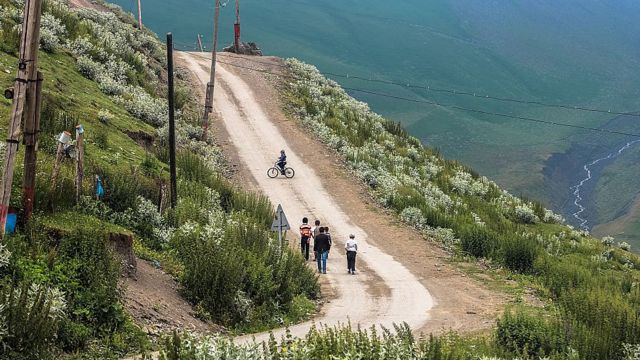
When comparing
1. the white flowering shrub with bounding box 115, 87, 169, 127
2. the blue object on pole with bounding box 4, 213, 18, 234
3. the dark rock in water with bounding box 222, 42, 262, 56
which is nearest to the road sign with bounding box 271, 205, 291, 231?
the blue object on pole with bounding box 4, 213, 18, 234

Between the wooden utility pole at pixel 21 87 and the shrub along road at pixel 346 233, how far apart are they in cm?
639

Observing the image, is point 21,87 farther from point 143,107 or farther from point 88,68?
point 88,68

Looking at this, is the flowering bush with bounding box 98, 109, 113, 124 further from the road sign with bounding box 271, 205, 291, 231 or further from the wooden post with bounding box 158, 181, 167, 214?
the road sign with bounding box 271, 205, 291, 231

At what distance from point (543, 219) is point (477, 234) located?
11695 millimetres

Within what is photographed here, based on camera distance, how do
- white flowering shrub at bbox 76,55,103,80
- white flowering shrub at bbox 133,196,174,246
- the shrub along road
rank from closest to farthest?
white flowering shrub at bbox 133,196,174,246 < the shrub along road < white flowering shrub at bbox 76,55,103,80

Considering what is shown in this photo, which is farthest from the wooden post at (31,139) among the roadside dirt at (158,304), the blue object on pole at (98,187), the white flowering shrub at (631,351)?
the white flowering shrub at (631,351)

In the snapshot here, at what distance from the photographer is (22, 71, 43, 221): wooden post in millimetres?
14242

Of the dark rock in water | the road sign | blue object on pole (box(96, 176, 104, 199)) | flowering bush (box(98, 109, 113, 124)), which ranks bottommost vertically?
the road sign

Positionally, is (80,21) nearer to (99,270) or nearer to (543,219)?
(543,219)

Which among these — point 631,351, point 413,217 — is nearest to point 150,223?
point 631,351

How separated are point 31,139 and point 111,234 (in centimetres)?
282

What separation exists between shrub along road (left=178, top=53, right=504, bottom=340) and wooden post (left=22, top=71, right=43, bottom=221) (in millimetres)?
5848

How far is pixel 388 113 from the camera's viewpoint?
181m

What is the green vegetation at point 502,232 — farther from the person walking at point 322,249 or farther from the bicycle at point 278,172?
the person walking at point 322,249
